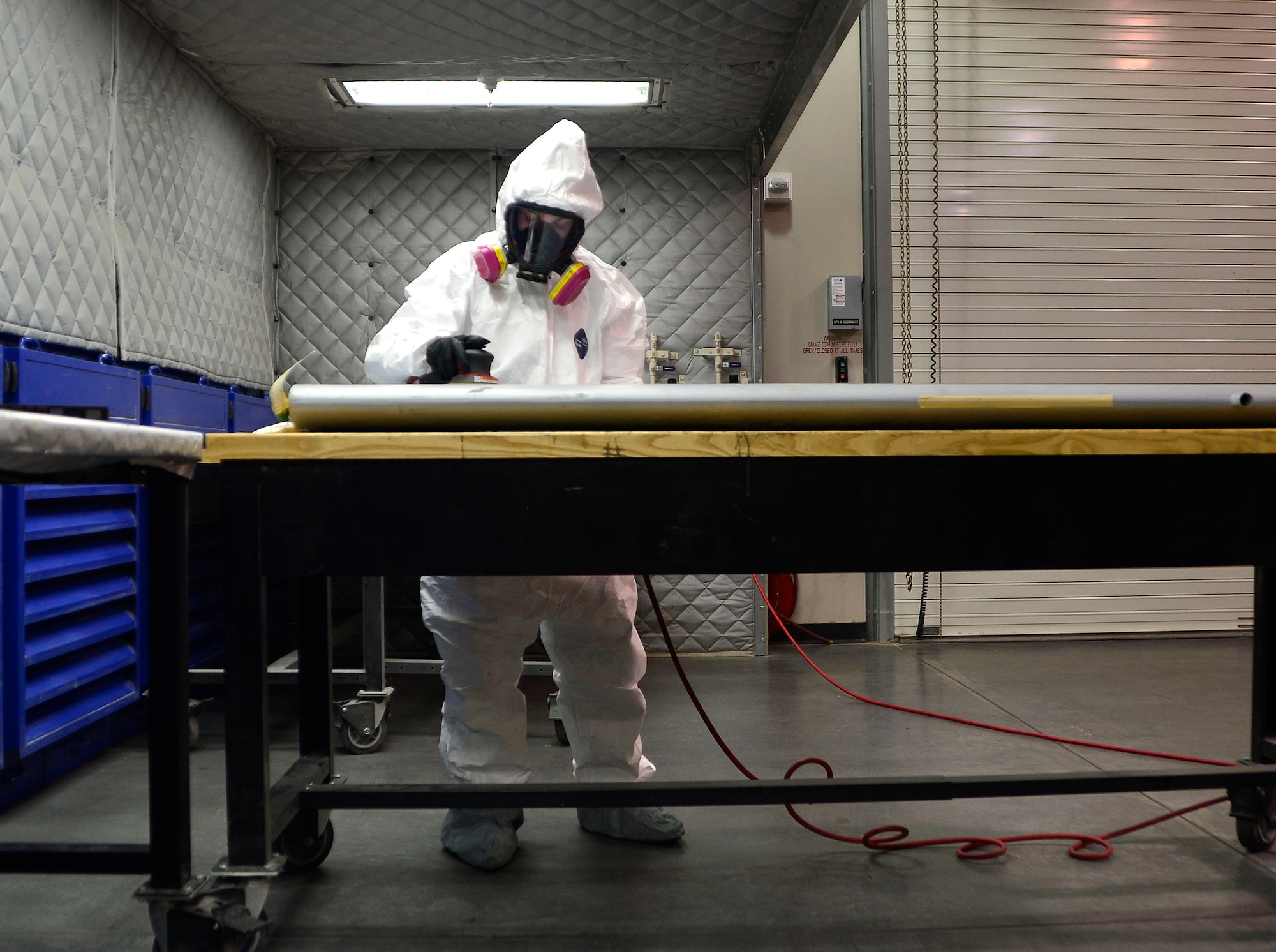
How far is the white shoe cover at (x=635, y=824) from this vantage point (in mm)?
1507

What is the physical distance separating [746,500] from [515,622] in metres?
0.73

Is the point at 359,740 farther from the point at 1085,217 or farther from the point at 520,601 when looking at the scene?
the point at 1085,217

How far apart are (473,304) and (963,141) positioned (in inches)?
112

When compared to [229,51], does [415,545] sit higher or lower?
lower

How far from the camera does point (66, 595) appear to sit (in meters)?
1.81

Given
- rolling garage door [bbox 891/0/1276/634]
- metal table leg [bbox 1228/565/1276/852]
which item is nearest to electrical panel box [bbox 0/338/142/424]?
metal table leg [bbox 1228/565/1276/852]

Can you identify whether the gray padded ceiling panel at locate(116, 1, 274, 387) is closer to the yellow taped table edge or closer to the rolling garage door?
the yellow taped table edge

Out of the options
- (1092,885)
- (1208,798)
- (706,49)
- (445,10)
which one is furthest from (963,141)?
(1092,885)

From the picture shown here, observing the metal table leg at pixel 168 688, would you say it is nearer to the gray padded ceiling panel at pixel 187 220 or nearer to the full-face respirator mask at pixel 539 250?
the full-face respirator mask at pixel 539 250

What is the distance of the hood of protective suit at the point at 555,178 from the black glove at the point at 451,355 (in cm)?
45

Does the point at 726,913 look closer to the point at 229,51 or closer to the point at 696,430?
the point at 696,430

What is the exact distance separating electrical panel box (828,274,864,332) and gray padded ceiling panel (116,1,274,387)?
2378mm

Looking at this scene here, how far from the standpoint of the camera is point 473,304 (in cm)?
179

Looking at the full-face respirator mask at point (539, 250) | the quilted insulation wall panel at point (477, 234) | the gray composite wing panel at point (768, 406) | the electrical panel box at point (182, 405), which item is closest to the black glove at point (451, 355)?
the full-face respirator mask at point (539, 250)
